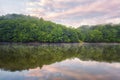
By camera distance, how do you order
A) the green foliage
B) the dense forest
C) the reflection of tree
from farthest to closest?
the green foliage → the dense forest → the reflection of tree

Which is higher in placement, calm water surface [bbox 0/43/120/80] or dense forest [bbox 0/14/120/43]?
dense forest [bbox 0/14/120/43]

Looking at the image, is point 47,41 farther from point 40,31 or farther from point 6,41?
point 6,41

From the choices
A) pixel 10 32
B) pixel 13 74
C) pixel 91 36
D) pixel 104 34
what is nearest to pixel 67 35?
pixel 91 36

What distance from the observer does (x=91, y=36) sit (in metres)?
107

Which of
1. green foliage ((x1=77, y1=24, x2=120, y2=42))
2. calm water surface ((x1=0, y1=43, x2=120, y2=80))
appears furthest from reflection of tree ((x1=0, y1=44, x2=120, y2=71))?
green foliage ((x1=77, y1=24, x2=120, y2=42))

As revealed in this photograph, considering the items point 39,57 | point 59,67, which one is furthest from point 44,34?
point 59,67

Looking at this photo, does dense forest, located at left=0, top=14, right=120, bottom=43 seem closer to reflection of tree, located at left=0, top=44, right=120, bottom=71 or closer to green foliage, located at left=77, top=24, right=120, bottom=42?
green foliage, located at left=77, top=24, right=120, bottom=42

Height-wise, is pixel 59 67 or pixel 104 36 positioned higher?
pixel 104 36

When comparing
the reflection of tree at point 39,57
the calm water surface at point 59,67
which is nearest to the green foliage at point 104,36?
the reflection of tree at point 39,57

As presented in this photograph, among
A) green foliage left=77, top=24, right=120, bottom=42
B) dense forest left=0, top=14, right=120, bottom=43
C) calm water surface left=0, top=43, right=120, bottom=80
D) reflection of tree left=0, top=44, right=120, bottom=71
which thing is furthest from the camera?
green foliage left=77, top=24, right=120, bottom=42

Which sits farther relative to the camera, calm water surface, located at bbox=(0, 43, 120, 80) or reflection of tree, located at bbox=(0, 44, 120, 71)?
reflection of tree, located at bbox=(0, 44, 120, 71)

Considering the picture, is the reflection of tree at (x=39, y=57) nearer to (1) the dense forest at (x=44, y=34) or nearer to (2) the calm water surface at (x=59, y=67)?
(2) the calm water surface at (x=59, y=67)

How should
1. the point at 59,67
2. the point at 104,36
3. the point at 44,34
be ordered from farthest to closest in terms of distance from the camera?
1. the point at 104,36
2. the point at 44,34
3. the point at 59,67

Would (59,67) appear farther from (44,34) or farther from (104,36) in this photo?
(104,36)
